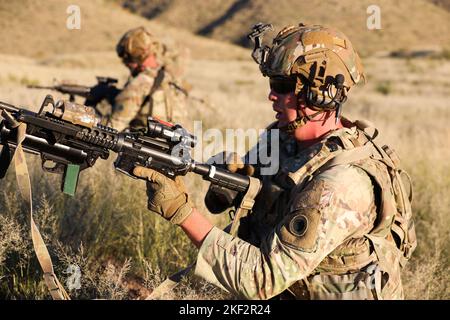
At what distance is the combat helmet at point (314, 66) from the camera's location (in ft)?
9.82

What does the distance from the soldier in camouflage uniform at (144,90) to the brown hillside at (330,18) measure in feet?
180

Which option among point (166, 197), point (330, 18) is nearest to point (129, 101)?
point (166, 197)

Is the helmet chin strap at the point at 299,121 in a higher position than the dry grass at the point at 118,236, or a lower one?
higher

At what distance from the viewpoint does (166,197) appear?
2764 mm

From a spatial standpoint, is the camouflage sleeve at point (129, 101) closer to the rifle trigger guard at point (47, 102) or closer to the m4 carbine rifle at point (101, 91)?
the m4 carbine rifle at point (101, 91)

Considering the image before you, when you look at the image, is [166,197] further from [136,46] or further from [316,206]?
[136,46]

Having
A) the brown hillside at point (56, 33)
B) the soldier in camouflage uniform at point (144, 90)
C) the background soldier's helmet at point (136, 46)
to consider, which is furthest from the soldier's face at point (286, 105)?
the brown hillside at point (56, 33)

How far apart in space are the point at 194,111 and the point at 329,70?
24.3 feet

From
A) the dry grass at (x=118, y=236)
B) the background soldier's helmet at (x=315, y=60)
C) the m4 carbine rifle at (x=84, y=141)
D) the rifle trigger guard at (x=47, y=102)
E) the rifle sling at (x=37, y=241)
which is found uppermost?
the background soldier's helmet at (x=315, y=60)

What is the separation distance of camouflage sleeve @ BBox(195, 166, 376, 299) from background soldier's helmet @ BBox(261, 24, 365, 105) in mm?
501

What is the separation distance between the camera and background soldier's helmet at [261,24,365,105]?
3.00m

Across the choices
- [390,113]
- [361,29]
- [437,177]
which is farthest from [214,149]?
[361,29]

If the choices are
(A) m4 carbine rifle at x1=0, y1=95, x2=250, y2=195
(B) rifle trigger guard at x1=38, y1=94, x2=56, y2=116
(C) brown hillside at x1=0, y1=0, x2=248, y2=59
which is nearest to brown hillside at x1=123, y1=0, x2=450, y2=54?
(C) brown hillside at x1=0, y1=0, x2=248, y2=59

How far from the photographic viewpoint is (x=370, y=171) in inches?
109
